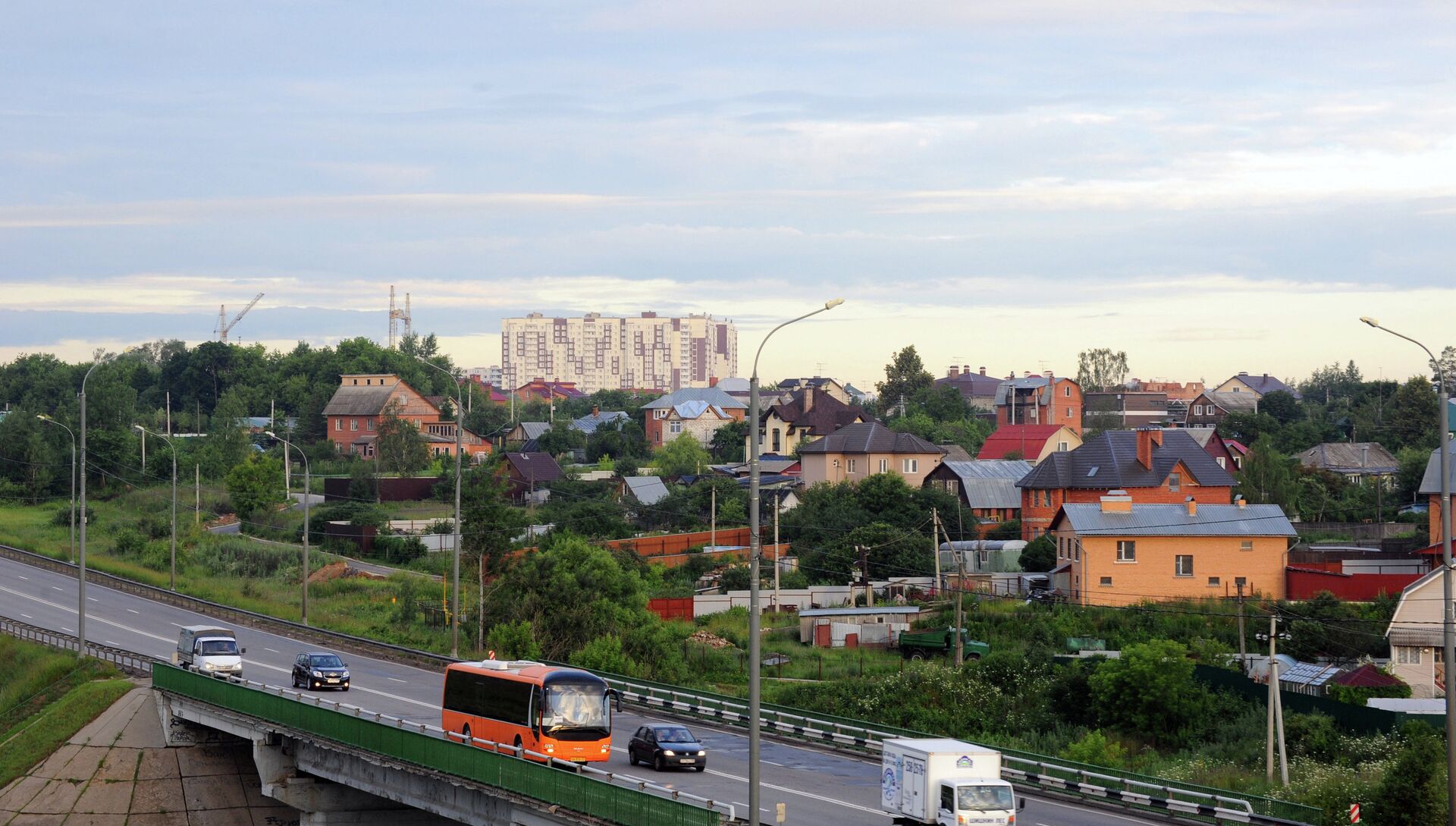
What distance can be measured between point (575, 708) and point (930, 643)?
114 feet

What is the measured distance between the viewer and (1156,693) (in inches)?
1932

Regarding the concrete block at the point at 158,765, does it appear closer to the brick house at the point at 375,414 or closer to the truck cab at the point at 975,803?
the truck cab at the point at 975,803

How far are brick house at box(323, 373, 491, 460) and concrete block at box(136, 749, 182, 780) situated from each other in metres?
91.6

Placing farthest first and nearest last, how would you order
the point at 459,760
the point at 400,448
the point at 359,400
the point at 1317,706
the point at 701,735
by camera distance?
the point at 359,400 → the point at 400,448 → the point at 1317,706 → the point at 701,735 → the point at 459,760

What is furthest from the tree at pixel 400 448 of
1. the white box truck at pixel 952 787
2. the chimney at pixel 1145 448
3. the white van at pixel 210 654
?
the white box truck at pixel 952 787

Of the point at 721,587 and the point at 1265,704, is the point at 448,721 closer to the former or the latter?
the point at 1265,704

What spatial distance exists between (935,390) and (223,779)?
13187cm

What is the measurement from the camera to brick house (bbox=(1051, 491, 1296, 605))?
72.2m

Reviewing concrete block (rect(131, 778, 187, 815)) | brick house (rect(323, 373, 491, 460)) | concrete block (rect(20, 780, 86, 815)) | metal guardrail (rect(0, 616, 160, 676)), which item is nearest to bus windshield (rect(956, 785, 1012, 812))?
concrete block (rect(131, 778, 187, 815))

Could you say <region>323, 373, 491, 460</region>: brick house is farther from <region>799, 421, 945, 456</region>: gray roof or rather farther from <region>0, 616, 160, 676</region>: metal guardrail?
<region>0, 616, 160, 676</region>: metal guardrail

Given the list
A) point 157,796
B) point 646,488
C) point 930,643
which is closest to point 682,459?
point 646,488

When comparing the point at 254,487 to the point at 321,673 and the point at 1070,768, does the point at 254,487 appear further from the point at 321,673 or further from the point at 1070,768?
the point at 1070,768

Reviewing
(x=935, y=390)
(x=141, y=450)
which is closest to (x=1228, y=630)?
(x=141, y=450)

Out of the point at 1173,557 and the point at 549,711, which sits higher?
the point at 549,711
